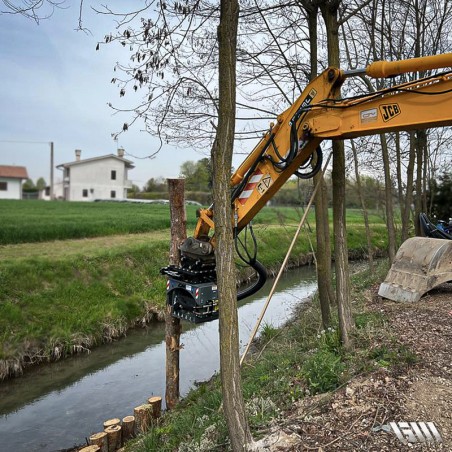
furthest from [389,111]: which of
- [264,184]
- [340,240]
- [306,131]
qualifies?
[340,240]

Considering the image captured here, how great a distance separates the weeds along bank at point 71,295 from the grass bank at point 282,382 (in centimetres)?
376

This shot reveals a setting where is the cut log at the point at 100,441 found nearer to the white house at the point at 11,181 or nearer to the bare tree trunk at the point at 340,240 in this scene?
the bare tree trunk at the point at 340,240

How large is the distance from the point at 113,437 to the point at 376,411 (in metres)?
3.10

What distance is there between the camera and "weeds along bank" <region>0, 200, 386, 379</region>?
8.99 metres

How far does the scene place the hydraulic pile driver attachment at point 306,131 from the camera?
418cm

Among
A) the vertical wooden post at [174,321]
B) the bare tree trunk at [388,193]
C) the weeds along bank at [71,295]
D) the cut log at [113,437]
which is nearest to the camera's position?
the cut log at [113,437]

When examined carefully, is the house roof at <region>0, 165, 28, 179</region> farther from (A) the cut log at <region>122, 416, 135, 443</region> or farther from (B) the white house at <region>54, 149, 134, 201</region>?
(A) the cut log at <region>122, 416, 135, 443</region>

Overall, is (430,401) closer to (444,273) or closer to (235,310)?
(235,310)

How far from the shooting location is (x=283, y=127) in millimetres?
5480

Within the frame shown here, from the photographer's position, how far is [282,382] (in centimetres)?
495

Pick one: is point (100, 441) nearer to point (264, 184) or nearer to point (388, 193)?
point (264, 184)

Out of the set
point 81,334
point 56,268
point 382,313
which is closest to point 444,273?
point 382,313

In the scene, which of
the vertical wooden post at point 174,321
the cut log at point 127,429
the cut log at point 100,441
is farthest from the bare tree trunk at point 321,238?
the cut log at point 100,441

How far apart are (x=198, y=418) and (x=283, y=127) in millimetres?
3209
